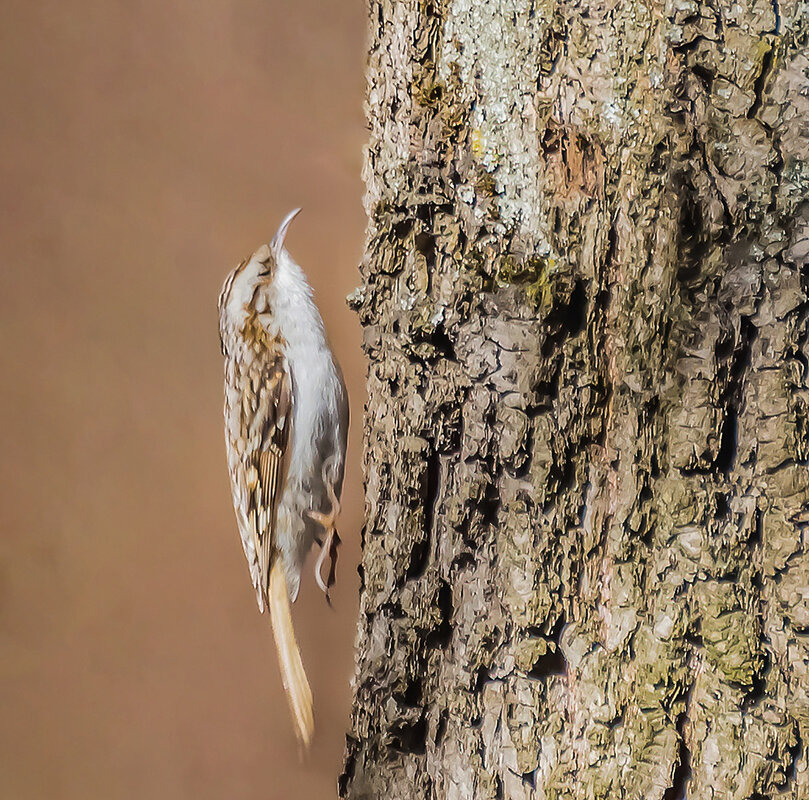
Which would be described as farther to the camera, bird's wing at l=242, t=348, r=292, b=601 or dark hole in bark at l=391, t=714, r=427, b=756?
bird's wing at l=242, t=348, r=292, b=601

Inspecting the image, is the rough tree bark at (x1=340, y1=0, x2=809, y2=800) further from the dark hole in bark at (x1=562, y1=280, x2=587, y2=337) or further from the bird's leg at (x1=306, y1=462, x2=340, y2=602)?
the bird's leg at (x1=306, y1=462, x2=340, y2=602)

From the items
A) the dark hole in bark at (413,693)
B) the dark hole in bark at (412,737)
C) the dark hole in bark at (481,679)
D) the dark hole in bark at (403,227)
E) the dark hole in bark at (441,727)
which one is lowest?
the dark hole in bark at (412,737)

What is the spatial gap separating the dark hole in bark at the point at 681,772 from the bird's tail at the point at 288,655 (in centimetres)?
39

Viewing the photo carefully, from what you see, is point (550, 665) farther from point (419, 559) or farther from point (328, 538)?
point (328, 538)

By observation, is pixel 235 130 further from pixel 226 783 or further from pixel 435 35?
pixel 226 783

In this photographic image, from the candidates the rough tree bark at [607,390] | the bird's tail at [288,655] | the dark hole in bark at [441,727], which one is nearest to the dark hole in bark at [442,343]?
the rough tree bark at [607,390]

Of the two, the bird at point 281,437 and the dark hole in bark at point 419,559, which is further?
the bird at point 281,437

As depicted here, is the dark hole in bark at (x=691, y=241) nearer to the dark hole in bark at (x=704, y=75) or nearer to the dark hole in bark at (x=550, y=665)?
the dark hole in bark at (x=704, y=75)

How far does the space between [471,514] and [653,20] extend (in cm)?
30

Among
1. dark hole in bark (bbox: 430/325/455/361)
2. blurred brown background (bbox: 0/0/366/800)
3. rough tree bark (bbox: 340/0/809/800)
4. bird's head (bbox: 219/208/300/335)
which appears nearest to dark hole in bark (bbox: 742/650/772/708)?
rough tree bark (bbox: 340/0/809/800)

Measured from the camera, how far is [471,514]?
16.7 inches

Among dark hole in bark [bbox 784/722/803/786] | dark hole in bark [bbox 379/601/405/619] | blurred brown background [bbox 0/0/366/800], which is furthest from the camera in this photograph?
blurred brown background [bbox 0/0/366/800]

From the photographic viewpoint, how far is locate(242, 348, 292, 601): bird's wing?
0.67 meters

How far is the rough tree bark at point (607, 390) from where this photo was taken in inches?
14.2
